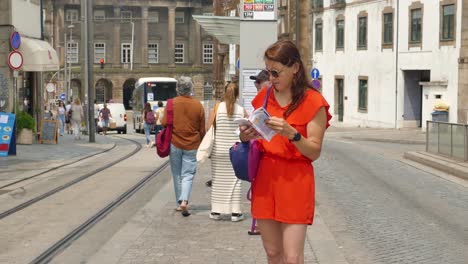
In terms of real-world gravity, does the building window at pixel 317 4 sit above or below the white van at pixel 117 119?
above

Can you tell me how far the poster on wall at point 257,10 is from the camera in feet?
43.9

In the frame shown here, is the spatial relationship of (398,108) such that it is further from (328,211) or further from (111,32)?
(111,32)

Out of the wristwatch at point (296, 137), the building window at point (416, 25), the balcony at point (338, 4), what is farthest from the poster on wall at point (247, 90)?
the balcony at point (338, 4)

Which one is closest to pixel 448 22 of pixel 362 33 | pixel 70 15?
pixel 362 33

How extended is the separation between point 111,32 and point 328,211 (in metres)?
81.6

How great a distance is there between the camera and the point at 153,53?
90.9m

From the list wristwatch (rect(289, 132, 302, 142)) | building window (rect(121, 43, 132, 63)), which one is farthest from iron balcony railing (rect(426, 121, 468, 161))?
building window (rect(121, 43, 132, 63))

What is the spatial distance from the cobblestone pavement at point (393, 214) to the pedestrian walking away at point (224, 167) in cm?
125

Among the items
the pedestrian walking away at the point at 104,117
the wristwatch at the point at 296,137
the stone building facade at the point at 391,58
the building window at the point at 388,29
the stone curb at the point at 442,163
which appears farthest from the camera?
the pedestrian walking away at the point at 104,117

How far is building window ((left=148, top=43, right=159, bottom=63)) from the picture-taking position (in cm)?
9062

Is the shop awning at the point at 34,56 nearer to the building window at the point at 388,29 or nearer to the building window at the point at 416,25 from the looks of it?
the building window at the point at 416,25

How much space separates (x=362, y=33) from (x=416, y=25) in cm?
606

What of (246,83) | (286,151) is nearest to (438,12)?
(246,83)

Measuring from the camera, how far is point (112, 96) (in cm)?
8756
